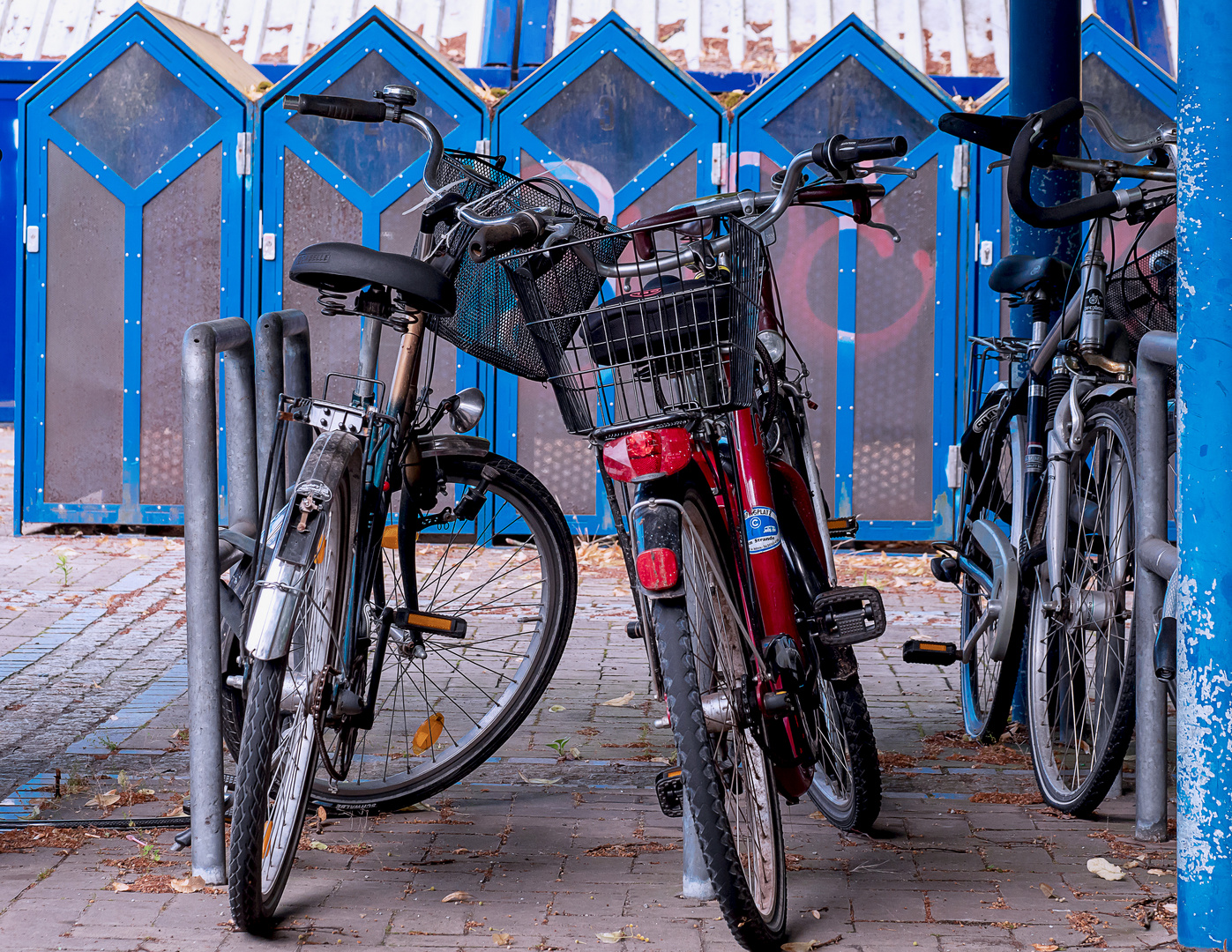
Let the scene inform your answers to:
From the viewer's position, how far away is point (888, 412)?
7152 mm

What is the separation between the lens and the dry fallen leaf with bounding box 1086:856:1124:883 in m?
2.85

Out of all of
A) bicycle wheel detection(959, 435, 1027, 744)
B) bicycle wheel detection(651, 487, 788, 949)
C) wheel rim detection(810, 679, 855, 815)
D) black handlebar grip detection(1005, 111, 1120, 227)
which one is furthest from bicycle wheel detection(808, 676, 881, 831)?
black handlebar grip detection(1005, 111, 1120, 227)

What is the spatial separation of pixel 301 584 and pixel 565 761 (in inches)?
55.4

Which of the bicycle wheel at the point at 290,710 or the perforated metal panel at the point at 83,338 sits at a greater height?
the perforated metal panel at the point at 83,338

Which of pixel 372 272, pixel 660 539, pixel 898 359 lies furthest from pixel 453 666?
pixel 898 359

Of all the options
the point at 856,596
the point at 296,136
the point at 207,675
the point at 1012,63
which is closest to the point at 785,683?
the point at 856,596

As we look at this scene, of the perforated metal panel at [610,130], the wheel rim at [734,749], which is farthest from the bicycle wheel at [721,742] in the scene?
the perforated metal panel at [610,130]

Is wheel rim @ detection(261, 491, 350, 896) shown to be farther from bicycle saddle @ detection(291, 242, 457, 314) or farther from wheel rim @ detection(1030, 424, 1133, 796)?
wheel rim @ detection(1030, 424, 1133, 796)

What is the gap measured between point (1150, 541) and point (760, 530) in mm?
862

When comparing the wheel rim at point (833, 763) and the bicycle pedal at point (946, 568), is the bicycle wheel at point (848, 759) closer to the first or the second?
the wheel rim at point (833, 763)

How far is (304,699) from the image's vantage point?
262cm

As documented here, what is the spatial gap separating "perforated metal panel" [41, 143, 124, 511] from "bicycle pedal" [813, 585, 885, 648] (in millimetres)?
5466

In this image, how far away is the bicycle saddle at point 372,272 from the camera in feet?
8.67

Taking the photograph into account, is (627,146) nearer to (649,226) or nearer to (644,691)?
(644,691)
